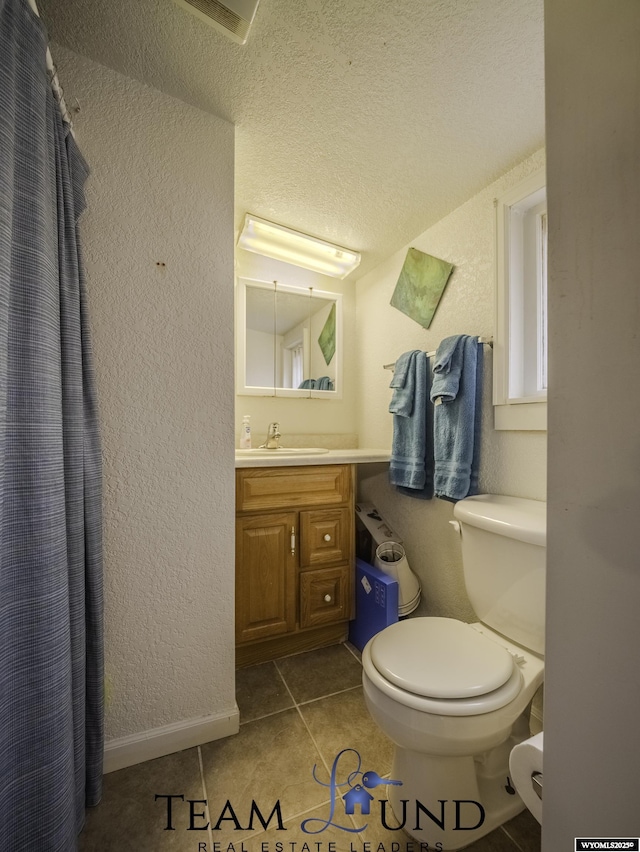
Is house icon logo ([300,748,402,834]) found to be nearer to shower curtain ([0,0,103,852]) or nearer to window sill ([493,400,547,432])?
shower curtain ([0,0,103,852])

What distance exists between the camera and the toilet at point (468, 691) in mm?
804

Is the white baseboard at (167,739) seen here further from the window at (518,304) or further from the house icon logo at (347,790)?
the window at (518,304)

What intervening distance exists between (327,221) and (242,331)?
0.72m

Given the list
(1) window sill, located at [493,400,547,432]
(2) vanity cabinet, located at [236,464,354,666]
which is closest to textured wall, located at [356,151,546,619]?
(1) window sill, located at [493,400,547,432]

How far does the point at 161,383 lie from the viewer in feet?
3.59

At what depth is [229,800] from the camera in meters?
0.94

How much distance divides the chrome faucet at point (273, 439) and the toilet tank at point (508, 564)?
3.20 feet

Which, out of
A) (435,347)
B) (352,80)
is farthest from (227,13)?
(435,347)

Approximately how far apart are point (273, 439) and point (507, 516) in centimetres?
116

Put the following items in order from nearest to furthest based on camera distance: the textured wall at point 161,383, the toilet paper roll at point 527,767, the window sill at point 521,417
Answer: the toilet paper roll at point 527,767
the textured wall at point 161,383
the window sill at point 521,417

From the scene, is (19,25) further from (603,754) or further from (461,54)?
(603,754)

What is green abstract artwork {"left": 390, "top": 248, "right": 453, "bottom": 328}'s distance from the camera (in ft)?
5.48

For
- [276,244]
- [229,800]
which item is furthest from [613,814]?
[276,244]

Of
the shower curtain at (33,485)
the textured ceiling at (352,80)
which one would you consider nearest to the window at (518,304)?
the textured ceiling at (352,80)
